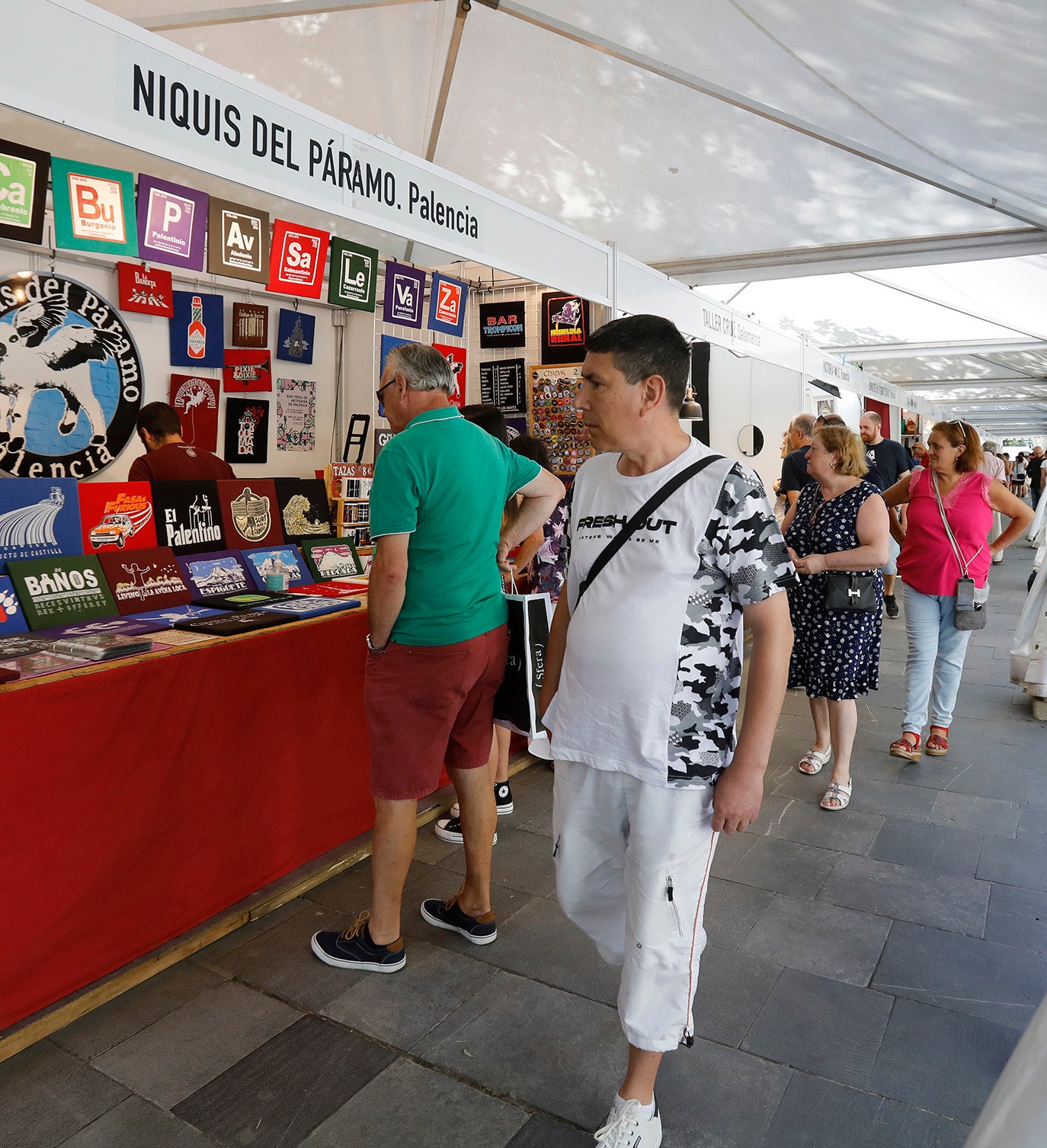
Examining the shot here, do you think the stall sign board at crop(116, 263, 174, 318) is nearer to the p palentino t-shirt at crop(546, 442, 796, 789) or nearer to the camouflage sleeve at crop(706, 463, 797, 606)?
the p palentino t-shirt at crop(546, 442, 796, 789)

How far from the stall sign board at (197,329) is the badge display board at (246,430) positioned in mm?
423

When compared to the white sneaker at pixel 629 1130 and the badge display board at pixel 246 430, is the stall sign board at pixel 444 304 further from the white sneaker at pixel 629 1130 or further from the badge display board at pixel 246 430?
the white sneaker at pixel 629 1130

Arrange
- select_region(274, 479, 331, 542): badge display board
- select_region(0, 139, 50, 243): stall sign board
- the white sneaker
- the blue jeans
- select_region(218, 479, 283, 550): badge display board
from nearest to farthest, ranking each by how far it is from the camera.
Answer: the white sneaker, select_region(0, 139, 50, 243): stall sign board, select_region(218, 479, 283, 550): badge display board, select_region(274, 479, 331, 542): badge display board, the blue jeans

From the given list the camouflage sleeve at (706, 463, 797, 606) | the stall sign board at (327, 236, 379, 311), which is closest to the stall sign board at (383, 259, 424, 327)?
the stall sign board at (327, 236, 379, 311)

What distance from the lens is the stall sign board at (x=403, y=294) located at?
418cm

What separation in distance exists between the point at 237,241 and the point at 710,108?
2691 mm

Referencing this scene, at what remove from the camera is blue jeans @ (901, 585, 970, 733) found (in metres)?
3.95

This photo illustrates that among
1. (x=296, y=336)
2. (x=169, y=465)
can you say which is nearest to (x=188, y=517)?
(x=169, y=465)

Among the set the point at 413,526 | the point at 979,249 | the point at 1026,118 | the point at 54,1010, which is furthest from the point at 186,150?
the point at 979,249

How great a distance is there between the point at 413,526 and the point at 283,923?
131cm

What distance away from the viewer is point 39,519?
8.95ft

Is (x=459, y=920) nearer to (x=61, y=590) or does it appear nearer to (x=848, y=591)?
(x=61, y=590)

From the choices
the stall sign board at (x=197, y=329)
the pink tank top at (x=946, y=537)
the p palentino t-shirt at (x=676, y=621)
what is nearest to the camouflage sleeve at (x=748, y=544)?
the p palentino t-shirt at (x=676, y=621)

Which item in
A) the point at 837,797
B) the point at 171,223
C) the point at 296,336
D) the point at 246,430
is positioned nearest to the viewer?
the point at 171,223
